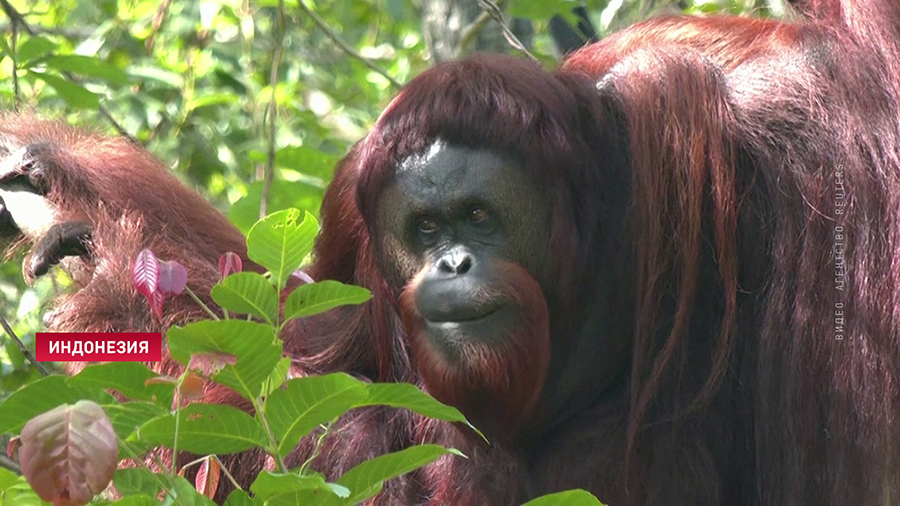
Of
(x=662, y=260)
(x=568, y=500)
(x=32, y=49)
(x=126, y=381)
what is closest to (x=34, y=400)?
(x=126, y=381)

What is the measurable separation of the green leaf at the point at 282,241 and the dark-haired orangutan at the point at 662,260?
66 centimetres

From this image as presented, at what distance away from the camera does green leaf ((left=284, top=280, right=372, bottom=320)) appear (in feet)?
6.40

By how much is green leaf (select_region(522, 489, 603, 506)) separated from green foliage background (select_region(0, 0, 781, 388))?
2.10 metres

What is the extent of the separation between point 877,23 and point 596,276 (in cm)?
82

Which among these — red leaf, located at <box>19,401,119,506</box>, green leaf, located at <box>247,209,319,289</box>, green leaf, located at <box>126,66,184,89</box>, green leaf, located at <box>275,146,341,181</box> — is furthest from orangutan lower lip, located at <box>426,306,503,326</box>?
green leaf, located at <box>126,66,184,89</box>

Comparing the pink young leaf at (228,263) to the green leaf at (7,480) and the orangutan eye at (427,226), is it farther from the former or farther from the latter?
the orangutan eye at (427,226)

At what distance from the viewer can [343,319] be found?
11.4 ft

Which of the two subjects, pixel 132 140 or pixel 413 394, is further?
pixel 132 140

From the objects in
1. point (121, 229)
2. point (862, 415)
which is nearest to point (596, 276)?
point (862, 415)

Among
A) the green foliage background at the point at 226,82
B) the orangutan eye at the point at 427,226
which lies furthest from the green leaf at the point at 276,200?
the orangutan eye at the point at 427,226

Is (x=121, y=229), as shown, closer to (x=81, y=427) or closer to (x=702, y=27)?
(x=702, y=27)

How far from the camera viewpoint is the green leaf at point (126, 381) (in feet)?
5.99

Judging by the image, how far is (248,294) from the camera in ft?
6.25

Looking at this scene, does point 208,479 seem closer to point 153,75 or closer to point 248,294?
point 248,294
